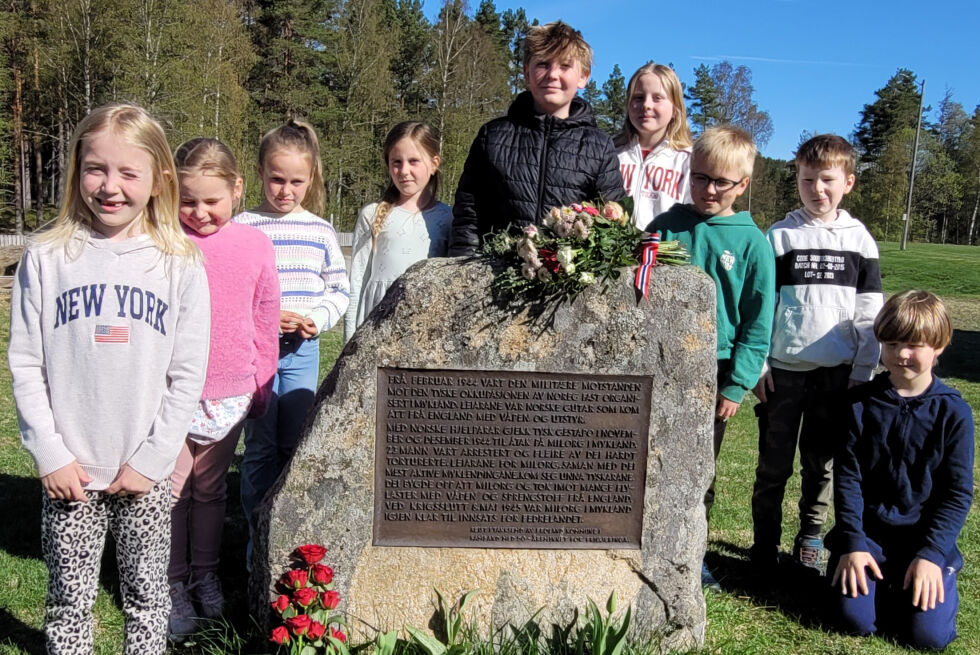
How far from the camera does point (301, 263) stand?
11.3ft

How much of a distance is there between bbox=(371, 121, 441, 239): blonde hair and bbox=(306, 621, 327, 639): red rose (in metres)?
1.75

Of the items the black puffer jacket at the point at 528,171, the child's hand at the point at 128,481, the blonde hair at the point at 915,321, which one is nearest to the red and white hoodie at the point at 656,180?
the black puffer jacket at the point at 528,171

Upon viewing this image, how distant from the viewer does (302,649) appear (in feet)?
8.43

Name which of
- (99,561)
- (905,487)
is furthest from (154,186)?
(905,487)

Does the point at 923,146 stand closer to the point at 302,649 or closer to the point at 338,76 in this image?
the point at 338,76

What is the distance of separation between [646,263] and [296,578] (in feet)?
5.51

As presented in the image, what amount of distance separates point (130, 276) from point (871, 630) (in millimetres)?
3235

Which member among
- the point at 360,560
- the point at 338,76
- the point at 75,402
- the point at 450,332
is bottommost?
the point at 360,560

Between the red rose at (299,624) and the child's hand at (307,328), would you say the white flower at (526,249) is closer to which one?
the child's hand at (307,328)

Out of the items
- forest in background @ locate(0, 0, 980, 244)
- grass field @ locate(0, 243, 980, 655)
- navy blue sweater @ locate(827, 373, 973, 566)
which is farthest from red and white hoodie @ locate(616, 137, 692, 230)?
forest in background @ locate(0, 0, 980, 244)

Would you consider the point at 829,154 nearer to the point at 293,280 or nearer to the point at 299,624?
the point at 293,280

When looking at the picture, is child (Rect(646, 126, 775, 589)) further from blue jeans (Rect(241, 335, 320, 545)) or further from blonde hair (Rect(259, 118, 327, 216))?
blue jeans (Rect(241, 335, 320, 545))

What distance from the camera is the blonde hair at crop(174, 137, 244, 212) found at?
2881 millimetres

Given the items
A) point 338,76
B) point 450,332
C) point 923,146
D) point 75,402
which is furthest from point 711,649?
point 923,146
